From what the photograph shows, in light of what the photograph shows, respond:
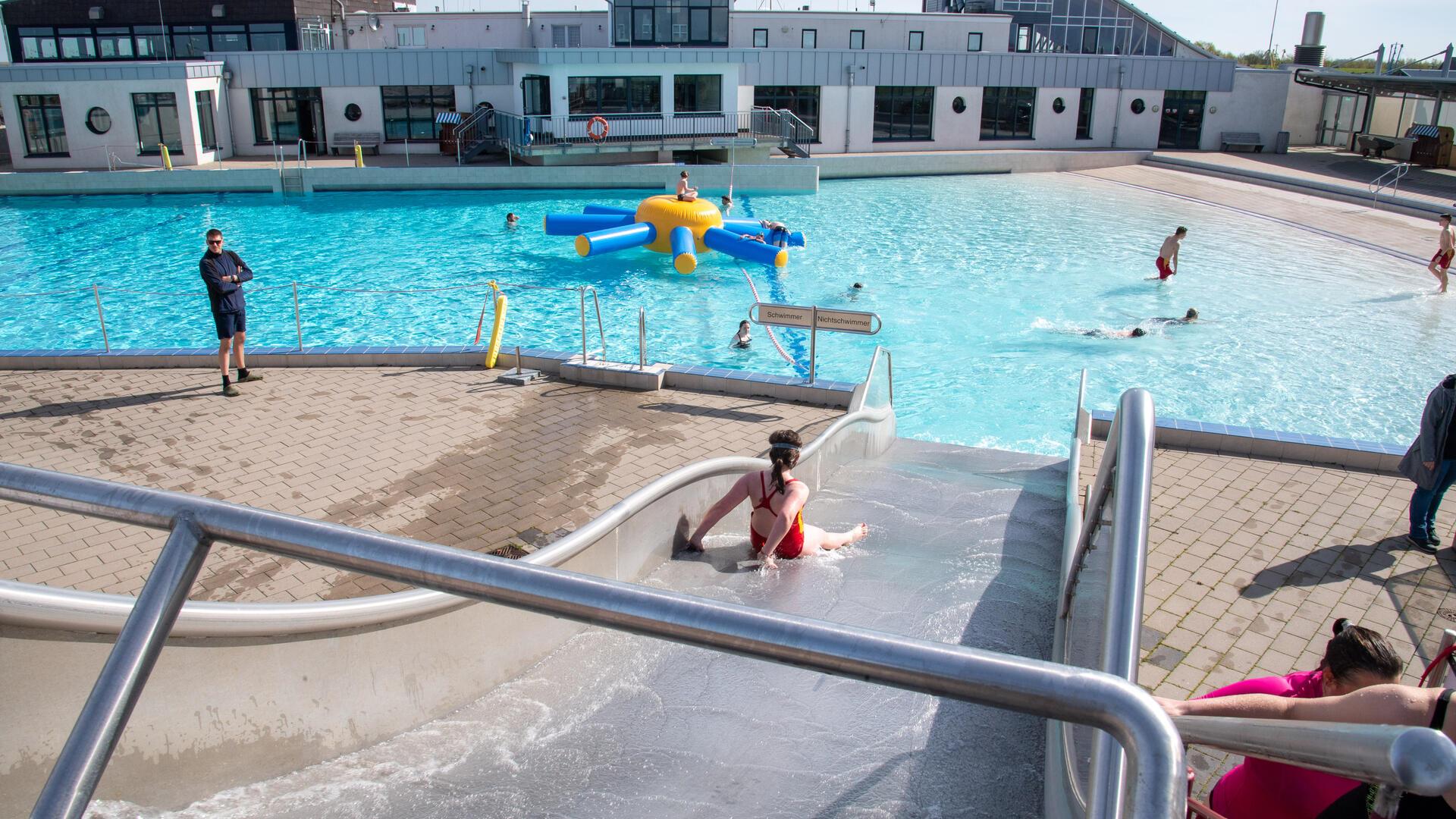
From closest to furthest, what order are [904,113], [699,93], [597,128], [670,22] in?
[597,128], [699,93], [670,22], [904,113]

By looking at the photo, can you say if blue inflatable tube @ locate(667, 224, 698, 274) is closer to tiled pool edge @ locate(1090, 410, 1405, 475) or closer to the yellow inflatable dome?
the yellow inflatable dome

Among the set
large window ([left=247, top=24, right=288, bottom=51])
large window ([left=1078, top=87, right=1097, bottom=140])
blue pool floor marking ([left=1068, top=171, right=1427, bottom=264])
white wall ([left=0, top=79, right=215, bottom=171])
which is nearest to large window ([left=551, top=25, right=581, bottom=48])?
large window ([left=247, top=24, right=288, bottom=51])

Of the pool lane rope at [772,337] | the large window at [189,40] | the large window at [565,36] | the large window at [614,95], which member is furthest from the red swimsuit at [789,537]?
the large window at [189,40]

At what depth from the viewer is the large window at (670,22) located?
115ft

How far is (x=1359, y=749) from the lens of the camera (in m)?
1.19

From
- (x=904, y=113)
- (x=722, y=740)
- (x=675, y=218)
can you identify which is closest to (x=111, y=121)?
(x=675, y=218)

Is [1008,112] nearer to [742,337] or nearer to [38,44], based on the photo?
[742,337]

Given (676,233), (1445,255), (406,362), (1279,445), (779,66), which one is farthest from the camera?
(779,66)

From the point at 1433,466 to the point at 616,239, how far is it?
1430 cm

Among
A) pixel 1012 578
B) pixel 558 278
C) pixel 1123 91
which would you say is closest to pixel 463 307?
pixel 558 278

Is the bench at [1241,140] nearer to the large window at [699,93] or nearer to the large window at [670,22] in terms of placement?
the large window at [670,22]

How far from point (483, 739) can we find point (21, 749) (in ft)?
5.25

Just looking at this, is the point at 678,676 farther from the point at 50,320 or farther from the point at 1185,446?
the point at 50,320

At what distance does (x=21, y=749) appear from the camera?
115 inches
